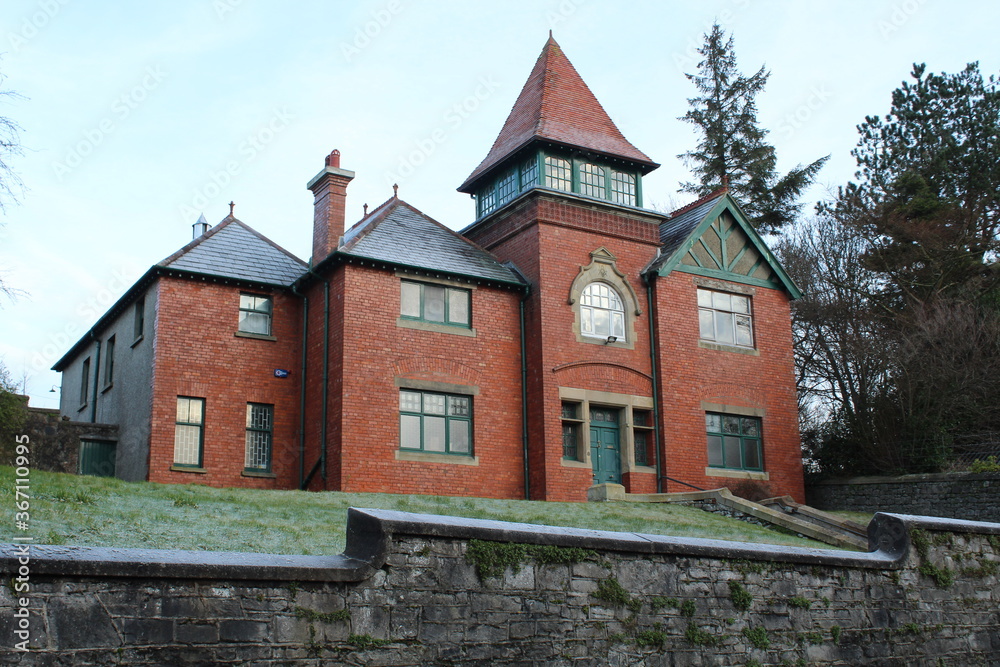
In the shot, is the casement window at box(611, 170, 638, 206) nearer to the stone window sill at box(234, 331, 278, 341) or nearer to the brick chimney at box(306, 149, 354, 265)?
the brick chimney at box(306, 149, 354, 265)

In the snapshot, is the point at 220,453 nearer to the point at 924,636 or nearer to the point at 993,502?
Answer: the point at 924,636

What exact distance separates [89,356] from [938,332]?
24105 millimetres

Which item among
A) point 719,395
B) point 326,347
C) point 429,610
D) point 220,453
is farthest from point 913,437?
point 429,610

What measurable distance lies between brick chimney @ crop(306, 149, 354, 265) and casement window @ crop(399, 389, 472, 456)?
4.35 metres

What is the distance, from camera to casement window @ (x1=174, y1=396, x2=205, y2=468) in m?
22.3

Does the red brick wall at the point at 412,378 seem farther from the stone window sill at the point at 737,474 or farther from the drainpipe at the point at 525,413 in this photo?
the stone window sill at the point at 737,474

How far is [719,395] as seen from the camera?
25891mm

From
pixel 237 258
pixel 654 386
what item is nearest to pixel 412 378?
pixel 237 258

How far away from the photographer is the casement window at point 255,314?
23.9 m

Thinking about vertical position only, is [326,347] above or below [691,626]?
above

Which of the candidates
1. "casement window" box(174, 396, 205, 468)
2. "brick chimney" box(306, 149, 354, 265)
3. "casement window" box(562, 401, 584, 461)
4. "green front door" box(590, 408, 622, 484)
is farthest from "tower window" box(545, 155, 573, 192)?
"casement window" box(174, 396, 205, 468)

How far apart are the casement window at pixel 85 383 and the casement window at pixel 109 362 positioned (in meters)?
1.91

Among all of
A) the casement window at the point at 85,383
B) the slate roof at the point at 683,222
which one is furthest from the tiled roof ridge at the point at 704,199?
the casement window at the point at 85,383

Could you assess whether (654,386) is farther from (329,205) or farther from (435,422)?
(329,205)
